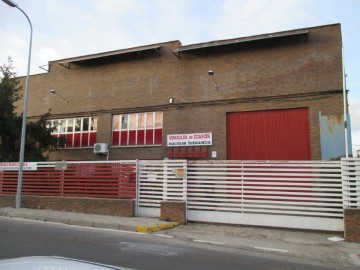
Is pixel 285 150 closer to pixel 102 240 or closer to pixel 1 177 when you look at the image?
pixel 102 240

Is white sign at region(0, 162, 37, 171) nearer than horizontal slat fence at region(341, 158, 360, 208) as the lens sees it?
No

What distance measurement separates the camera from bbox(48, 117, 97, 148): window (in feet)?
78.4

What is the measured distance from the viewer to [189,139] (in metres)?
20.7

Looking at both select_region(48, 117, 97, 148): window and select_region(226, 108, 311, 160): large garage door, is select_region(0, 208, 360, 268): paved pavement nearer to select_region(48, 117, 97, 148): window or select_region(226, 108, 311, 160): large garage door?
select_region(226, 108, 311, 160): large garage door

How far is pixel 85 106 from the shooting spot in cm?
2423

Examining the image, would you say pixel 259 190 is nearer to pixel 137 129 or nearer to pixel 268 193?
pixel 268 193

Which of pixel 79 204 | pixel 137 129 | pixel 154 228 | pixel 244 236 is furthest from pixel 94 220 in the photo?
pixel 137 129

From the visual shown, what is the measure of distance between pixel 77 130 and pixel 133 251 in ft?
56.7

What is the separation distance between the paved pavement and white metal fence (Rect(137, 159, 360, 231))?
42 cm

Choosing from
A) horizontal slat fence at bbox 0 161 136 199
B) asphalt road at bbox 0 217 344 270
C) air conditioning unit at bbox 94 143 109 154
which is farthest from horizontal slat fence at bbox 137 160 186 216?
air conditioning unit at bbox 94 143 109 154

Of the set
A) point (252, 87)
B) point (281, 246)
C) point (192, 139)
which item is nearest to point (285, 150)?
point (252, 87)

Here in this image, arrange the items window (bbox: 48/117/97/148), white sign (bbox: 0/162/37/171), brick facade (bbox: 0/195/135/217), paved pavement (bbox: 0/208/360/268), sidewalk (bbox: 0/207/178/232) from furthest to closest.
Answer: window (bbox: 48/117/97/148)
white sign (bbox: 0/162/37/171)
brick facade (bbox: 0/195/135/217)
sidewalk (bbox: 0/207/178/232)
paved pavement (bbox: 0/208/360/268)

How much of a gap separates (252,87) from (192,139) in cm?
430

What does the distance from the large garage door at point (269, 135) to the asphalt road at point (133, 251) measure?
10.2 m
